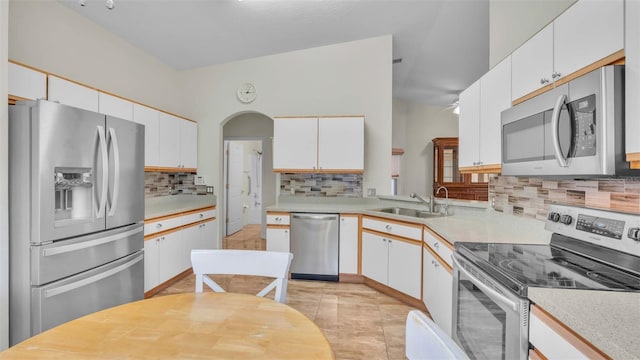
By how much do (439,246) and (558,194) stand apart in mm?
799

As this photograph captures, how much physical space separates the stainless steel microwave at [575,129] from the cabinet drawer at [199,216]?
3.29 m

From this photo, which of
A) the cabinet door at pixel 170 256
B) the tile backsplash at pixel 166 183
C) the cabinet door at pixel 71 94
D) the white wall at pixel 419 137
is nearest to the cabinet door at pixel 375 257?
the cabinet door at pixel 170 256

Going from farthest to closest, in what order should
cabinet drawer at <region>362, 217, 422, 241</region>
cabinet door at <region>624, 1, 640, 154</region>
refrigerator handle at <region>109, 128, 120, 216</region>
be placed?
1. cabinet drawer at <region>362, 217, 422, 241</region>
2. refrigerator handle at <region>109, 128, 120, 216</region>
3. cabinet door at <region>624, 1, 640, 154</region>

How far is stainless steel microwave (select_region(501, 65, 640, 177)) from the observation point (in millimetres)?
1090

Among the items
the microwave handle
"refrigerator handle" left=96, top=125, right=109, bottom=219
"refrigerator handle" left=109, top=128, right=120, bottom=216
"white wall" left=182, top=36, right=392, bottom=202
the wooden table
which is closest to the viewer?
the wooden table

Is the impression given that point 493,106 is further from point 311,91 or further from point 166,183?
point 166,183

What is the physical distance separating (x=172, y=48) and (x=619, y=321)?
4454 mm

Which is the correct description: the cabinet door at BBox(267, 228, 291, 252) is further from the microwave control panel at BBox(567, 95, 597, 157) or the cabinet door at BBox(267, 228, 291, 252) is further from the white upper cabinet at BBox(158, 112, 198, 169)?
the microwave control panel at BBox(567, 95, 597, 157)

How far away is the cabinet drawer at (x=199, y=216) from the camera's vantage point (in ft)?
11.5

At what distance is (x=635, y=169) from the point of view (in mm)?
1077

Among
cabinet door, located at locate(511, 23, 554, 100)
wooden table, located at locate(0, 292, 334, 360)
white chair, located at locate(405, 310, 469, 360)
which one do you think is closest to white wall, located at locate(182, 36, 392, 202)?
cabinet door, located at locate(511, 23, 554, 100)

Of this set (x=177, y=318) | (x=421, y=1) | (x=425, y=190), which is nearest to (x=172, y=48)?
(x=421, y=1)

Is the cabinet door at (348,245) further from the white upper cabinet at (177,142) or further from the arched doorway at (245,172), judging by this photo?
the white upper cabinet at (177,142)

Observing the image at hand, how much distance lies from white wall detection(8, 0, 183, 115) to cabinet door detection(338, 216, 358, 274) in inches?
117
